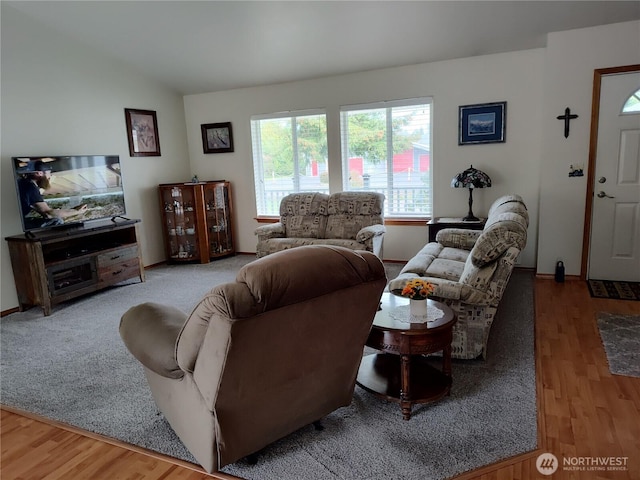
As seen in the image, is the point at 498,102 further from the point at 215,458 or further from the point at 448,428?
the point at 215,458

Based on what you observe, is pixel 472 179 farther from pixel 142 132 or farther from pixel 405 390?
pixel 142 132

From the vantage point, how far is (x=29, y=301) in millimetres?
4270

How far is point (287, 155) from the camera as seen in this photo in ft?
19.7

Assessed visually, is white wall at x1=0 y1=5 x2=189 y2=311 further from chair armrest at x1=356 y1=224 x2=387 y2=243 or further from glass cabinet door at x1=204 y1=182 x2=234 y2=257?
chair armrest at x1=356 y1=224 x2=387 y2=243

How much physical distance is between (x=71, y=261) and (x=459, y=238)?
3812 mm

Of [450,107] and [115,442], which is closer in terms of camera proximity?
[115,442]

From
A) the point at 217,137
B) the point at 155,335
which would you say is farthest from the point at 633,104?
the point at 217,137

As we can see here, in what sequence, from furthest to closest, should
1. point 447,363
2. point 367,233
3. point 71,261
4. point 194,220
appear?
point 194,220 < point 367,233 < point 71,261 < point 447,363


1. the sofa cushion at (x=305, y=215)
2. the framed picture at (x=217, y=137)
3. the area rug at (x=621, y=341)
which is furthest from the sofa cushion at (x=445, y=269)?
the framed picture at (x=217, y=137)

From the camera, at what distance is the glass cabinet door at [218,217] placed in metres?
6.04

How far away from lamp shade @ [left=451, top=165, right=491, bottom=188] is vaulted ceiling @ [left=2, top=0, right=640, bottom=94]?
1.28m

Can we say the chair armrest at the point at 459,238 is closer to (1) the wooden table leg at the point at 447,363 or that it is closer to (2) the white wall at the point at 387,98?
(2) the white wall at the point at 387,98

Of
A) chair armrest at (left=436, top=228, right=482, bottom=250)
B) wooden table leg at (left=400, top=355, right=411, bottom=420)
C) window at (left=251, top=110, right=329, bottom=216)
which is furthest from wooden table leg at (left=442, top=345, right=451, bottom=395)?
window at (left=251, top=110, right=329, bottom=216)

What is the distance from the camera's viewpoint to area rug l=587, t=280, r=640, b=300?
3875mm
